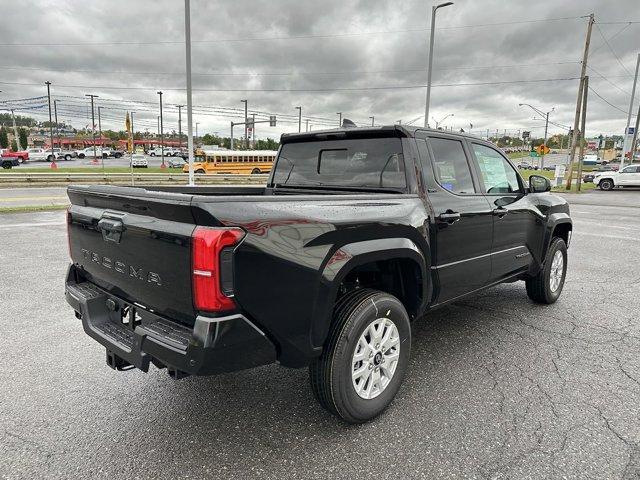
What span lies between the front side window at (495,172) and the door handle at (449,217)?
829 mm

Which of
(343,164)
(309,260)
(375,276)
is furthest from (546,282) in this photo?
(309,260)

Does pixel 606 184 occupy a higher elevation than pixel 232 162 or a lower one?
lower

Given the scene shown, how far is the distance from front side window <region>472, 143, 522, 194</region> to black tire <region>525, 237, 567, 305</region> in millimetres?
938

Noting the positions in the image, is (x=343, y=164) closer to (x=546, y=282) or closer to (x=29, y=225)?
(x=546, y=282)

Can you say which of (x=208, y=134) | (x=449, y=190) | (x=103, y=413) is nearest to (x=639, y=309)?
(x=449, y=190)

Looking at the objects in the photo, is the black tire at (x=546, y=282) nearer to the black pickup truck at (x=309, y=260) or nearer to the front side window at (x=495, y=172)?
the front side window at (x=495, y=172)

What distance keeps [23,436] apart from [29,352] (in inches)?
52.0

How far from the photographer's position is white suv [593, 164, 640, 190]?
2942 cm

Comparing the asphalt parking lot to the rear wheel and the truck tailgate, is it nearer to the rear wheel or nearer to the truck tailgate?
the truck tailgate

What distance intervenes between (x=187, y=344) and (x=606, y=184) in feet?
116

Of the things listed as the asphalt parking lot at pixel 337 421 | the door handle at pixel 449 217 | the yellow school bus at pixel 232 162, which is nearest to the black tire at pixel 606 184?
the yellow school bus at pixel 232 162

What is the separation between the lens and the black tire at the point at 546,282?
16.2 ft

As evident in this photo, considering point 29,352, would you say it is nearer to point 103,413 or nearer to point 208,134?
point 103,413

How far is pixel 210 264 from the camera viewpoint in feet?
6.64
